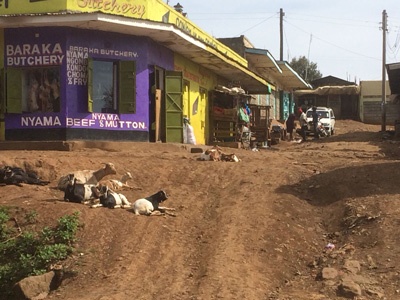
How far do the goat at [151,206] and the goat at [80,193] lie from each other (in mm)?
745

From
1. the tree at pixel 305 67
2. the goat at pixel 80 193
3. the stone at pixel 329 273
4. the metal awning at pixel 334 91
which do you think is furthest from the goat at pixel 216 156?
the tree at pixel 305 67

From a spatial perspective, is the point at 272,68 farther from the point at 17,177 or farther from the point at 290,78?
the point at 17,177

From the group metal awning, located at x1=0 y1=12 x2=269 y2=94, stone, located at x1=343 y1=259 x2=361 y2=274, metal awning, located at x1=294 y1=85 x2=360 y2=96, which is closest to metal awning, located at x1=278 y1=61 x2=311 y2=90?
metal awning, located at x1=294 y1=85 x2=360 y2=96

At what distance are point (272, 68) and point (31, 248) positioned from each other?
2366 cm

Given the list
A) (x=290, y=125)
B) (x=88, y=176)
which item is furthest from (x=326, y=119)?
(x=88, y=176)

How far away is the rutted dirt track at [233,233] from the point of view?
21.1 ft

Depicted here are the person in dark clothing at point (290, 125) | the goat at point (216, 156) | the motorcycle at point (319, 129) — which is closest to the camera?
the goat at point (216, 156)

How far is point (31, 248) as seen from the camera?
7723 mm

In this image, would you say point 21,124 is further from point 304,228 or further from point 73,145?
point 304,228

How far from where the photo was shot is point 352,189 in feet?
29.7

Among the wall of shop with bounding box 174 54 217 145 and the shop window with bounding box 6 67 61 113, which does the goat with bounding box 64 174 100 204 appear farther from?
the wall of shop with bounding box 174 54 217 145

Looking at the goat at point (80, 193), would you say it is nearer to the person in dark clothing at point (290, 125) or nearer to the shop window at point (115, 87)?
the shop window at point (115, 87)

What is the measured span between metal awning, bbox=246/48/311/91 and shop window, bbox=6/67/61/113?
45.9 ft

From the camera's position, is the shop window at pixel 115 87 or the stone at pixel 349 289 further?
the shop window at pixel 115 87
